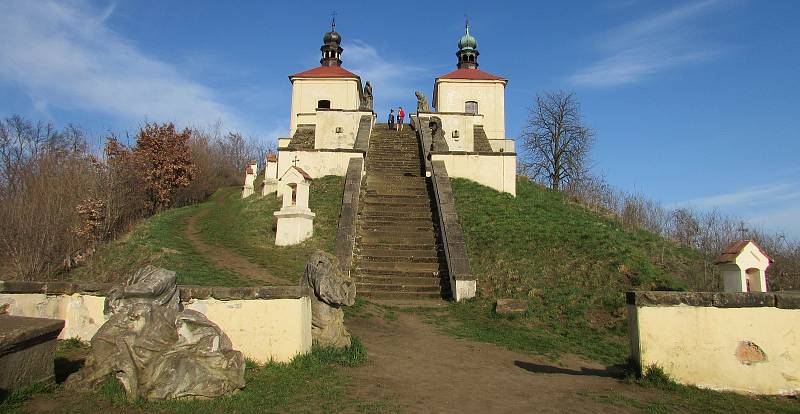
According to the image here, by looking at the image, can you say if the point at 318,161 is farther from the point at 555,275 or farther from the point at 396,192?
the point at 555,275

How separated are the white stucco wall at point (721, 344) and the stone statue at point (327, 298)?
3.89 m

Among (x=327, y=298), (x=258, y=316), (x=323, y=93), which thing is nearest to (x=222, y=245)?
(x=327, y=298)

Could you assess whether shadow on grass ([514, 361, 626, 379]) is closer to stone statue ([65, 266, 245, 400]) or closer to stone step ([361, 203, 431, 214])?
stone statue ([65, 266, 245, 400])

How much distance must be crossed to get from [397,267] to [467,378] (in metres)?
7.78

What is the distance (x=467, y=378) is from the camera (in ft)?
23.1

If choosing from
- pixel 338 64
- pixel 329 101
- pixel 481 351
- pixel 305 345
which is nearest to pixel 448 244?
pixel 481 351

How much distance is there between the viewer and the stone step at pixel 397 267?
14526 mm

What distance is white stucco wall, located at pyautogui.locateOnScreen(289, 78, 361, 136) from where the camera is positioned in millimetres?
34750

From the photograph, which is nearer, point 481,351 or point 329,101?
point 481,351

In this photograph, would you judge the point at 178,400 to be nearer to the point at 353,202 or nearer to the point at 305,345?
the point at 305,345

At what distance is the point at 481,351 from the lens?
350 inches

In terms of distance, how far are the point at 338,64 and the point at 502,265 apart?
→ 3007cm

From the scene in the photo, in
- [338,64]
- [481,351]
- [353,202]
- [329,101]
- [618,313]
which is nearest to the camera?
[481,351]

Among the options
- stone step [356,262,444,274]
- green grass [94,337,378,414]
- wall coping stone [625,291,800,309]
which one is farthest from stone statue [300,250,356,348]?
stone step [356,262,444,274]
